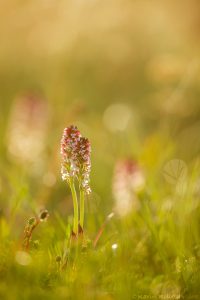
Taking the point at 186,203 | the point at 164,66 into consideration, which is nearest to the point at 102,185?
the point at 164,66

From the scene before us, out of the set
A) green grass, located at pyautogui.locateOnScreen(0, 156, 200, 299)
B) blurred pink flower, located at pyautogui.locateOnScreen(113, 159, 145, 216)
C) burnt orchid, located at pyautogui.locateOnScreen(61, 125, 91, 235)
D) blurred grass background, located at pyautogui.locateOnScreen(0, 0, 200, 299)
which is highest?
blurred grass background, located at pyautogui.locateOnScreen(0, 0, 200, 299)

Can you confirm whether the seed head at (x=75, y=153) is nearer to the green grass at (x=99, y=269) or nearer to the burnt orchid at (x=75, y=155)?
the burnt orchid at (x=75, y=155)

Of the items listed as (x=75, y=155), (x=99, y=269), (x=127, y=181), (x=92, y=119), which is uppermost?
(x=92, y=119)

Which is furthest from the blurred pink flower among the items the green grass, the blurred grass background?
the green grass

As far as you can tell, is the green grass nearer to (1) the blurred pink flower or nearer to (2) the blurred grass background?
(2) the blurred grass background

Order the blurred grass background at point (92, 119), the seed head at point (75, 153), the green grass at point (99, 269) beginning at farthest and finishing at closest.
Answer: the blurred grass background at point (92, 119), the seed head at point (75, 153), the green grass at point (99, 269)

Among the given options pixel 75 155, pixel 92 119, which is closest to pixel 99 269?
pixel 75 155

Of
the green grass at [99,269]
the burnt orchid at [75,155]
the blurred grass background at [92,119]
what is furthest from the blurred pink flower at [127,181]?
the burnt orchid at [75,155]

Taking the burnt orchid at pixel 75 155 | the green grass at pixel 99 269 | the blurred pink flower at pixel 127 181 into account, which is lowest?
the green grass at pixel 99 269

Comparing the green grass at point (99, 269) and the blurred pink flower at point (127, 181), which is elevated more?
the blurred pink flower at point (127, 181)

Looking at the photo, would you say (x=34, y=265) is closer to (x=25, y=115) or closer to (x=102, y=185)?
(x=102, y=185)

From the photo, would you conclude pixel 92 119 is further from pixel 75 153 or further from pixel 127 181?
pixel 75 153

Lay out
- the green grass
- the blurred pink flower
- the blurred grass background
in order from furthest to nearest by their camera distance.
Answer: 1. the blurred grass background
2. the blurred pink flower
3. the green grass
